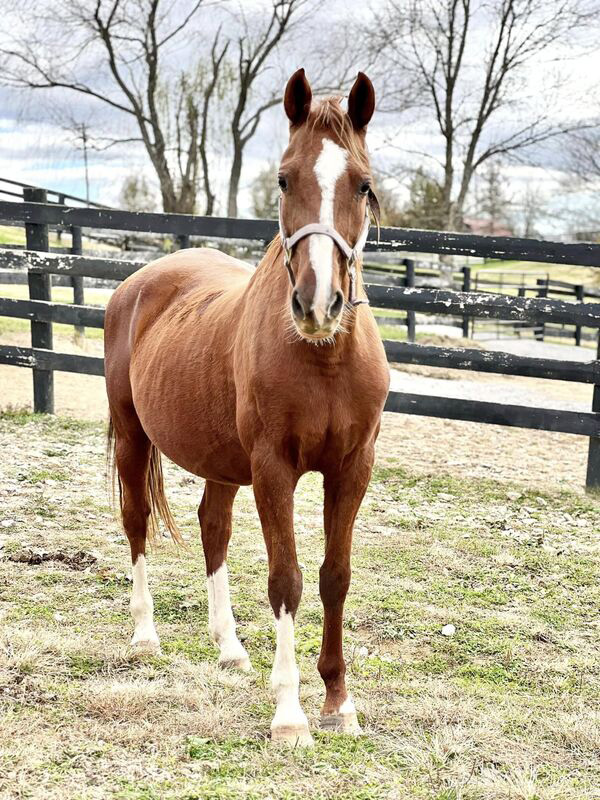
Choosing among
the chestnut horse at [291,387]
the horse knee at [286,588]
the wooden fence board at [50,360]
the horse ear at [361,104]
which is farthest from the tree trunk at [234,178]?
the horse knee at [286,588]

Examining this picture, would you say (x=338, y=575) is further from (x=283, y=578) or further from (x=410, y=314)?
(x=410, y=314)

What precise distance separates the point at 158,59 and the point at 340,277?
70.2 ft

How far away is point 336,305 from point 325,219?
26 centimetres

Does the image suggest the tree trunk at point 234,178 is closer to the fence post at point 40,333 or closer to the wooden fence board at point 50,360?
the fence post at point 40,333

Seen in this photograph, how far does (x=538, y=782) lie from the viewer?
2305mm

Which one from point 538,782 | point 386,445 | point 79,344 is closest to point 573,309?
point 386,445

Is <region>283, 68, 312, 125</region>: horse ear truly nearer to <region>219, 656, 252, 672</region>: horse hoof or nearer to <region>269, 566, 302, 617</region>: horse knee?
<region>269, 566, 302, 617</region>: horse knee

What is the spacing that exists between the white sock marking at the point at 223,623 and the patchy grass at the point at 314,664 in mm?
78

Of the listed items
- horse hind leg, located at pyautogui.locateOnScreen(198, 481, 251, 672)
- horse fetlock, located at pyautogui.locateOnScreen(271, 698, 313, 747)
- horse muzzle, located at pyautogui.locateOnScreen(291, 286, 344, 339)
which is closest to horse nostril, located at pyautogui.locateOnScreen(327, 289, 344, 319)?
horse muzzle, located at pyautogui.locateOnScreen(291, 286, 344, 339)

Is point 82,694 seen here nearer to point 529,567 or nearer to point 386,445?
point 529,567

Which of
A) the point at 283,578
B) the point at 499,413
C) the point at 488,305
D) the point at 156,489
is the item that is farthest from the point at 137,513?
the point at 488,305

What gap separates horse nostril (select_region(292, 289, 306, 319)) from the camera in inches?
82.9

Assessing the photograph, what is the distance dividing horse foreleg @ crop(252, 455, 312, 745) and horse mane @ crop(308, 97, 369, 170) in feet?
3.04

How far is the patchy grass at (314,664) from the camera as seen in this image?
2320 mm
